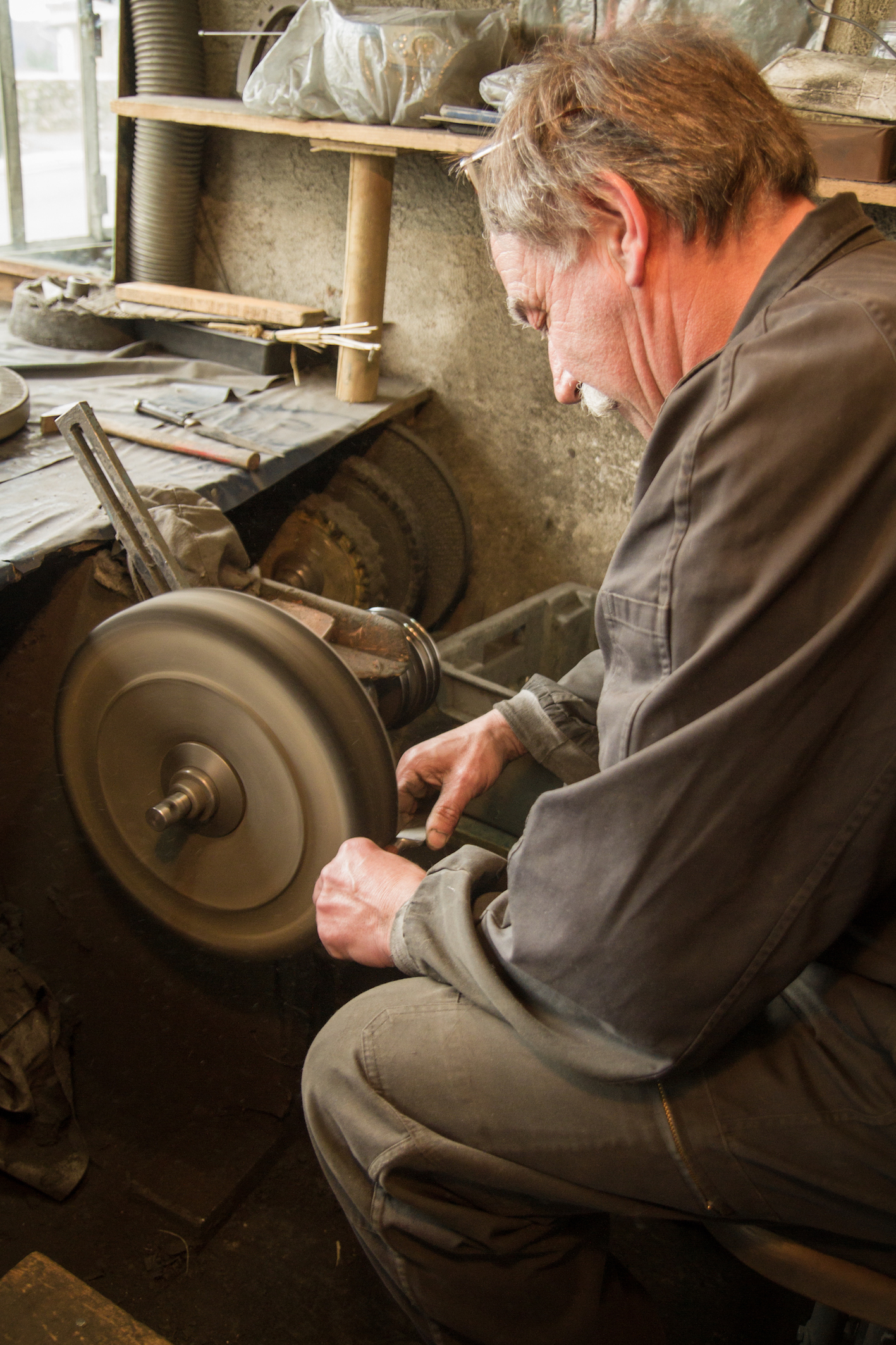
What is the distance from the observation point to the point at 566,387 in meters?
1.09

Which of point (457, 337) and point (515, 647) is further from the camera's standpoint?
point (457, 337)

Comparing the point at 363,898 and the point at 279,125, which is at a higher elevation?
the point at 279,125

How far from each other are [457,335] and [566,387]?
1.89 m

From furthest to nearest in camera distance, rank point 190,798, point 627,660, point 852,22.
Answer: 1. point 852,22
2. point 190,798
3. point 627,660

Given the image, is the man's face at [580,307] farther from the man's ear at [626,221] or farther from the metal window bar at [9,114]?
the metal window bar at [9,114]

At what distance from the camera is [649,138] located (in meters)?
0.85

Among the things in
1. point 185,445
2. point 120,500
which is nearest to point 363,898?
point 120,500

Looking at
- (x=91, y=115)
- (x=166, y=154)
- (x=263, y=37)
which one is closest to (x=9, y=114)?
(x=91, y=115)

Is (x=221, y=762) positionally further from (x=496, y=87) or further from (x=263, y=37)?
(x=263, y=37)

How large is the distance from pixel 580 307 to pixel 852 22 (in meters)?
1.62

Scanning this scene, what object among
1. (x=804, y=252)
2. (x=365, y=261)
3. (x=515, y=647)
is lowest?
(x=515, y=647)

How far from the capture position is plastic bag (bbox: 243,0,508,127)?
2.24 metres

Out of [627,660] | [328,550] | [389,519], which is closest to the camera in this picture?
[627,660]

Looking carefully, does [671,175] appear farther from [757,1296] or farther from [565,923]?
[757,1296]
